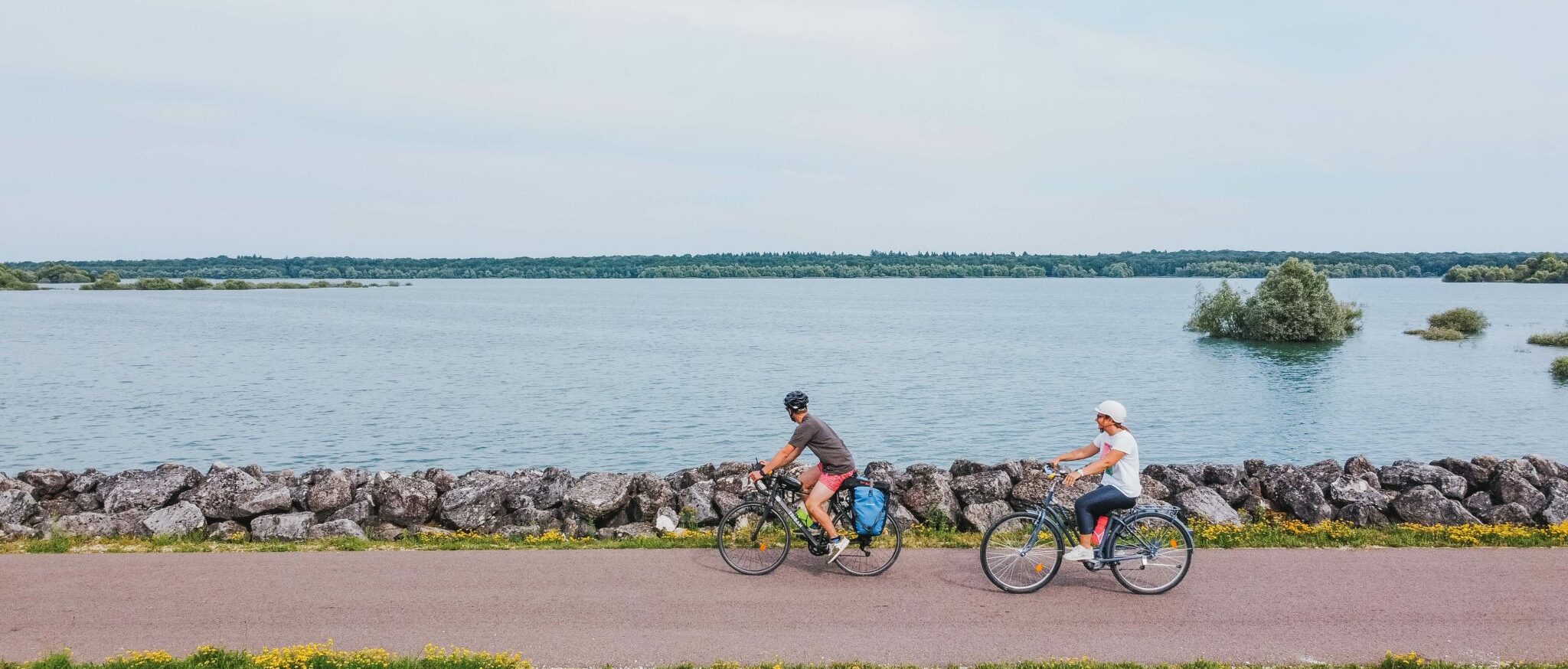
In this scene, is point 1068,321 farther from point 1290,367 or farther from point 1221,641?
point 1221,641

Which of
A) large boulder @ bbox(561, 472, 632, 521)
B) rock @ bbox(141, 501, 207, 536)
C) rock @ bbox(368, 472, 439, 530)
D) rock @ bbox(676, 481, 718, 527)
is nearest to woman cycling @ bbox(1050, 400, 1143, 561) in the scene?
rock @ bbox(676, 481, 718, 527)

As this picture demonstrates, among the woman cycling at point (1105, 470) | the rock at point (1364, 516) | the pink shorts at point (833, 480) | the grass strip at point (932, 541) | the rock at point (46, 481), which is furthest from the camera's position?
the rock at point (46, 481)

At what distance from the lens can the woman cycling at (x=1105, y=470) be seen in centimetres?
990

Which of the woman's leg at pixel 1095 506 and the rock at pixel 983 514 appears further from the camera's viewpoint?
the rock at pixel 983 514

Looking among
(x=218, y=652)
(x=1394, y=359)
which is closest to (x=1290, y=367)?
(x=1394, y=359)

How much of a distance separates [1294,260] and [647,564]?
79930 mm

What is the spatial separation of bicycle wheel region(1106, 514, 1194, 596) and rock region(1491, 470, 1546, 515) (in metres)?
6.85

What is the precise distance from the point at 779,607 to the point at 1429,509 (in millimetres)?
8948

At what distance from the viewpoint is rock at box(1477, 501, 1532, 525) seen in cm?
1345

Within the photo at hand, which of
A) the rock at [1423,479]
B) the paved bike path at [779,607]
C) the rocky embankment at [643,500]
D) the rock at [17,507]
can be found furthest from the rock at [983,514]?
the rock at [17,507]

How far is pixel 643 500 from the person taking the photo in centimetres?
1422

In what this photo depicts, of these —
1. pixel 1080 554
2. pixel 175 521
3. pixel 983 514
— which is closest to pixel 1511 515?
pixel 983 514

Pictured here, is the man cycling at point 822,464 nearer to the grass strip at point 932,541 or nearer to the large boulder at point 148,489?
the grass strip at point 932,541

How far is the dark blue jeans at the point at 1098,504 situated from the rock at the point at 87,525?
11238 mm
